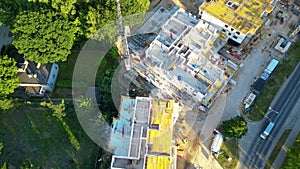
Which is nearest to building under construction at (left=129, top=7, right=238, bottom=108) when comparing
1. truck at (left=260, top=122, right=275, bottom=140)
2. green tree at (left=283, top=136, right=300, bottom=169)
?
truck at (left=260, top=122, right=275, bottom=140)

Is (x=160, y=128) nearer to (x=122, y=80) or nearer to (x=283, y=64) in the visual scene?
(x=122, y=80)

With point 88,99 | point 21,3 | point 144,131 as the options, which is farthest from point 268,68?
A: point 21,3

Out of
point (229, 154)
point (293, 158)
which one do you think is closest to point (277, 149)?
point (293, 158)

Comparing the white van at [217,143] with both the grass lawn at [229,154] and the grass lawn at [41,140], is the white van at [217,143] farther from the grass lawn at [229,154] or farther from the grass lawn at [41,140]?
the grass lawn at [41,140]

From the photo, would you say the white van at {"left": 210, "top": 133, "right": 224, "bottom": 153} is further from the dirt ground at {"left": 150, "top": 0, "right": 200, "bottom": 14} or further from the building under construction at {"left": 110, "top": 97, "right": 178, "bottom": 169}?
the dirt ground at {"left": 150, "top": 0, "right": 200, "bottom": 14}

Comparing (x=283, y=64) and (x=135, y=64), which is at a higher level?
(x=283, y=64)

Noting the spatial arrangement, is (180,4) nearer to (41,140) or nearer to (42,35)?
(42,35)
